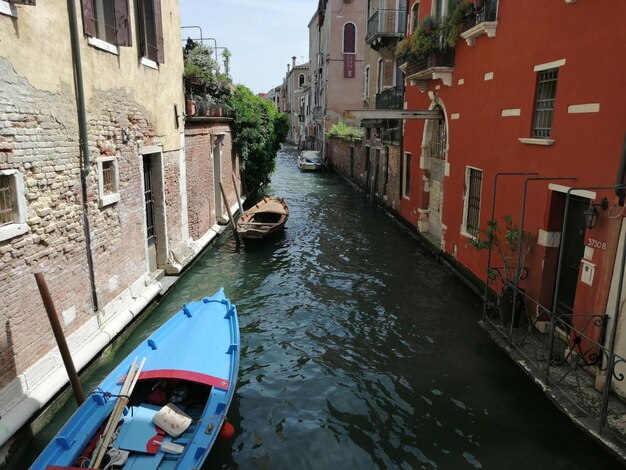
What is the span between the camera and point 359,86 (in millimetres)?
34375

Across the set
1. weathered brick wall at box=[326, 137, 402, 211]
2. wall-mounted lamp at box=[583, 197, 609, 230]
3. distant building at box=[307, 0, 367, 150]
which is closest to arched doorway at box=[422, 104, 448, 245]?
weathered brick wall at box=[326, 137, 402, 211]

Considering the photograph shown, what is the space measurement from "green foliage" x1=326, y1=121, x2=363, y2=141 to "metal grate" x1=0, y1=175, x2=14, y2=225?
19844mm

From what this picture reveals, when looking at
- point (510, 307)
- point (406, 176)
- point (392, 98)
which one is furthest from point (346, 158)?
point (510, 307)

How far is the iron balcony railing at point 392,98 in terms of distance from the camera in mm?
14812

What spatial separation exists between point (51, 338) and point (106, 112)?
10.3ft

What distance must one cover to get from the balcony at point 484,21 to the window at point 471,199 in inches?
94.0

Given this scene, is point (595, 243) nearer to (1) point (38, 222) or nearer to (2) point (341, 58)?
(1) point (38, 222)

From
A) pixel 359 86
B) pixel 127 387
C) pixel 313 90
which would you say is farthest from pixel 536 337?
pixel 313 90

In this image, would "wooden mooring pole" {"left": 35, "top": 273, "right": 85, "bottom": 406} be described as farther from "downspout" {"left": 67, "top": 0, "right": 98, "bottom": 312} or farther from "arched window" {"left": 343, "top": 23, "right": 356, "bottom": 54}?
"arched window" {"left": 343, "top": 23, "right": 356, "bottom": 54}

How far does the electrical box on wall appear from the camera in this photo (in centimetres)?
540

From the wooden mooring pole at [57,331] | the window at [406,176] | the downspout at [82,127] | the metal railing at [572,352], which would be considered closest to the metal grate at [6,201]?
the wooden mooring pole at [57,331]

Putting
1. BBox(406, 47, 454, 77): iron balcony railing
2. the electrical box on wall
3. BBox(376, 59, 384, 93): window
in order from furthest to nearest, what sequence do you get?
BBox(376, 59, 384, 93): window < BBox(406, 47, 454, 77): iron balcony railing < the electrical box on wall

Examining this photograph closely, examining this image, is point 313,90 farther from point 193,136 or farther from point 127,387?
point 127,387

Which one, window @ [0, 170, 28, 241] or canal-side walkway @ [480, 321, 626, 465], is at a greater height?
window @ [0, 170, 28, 241]
